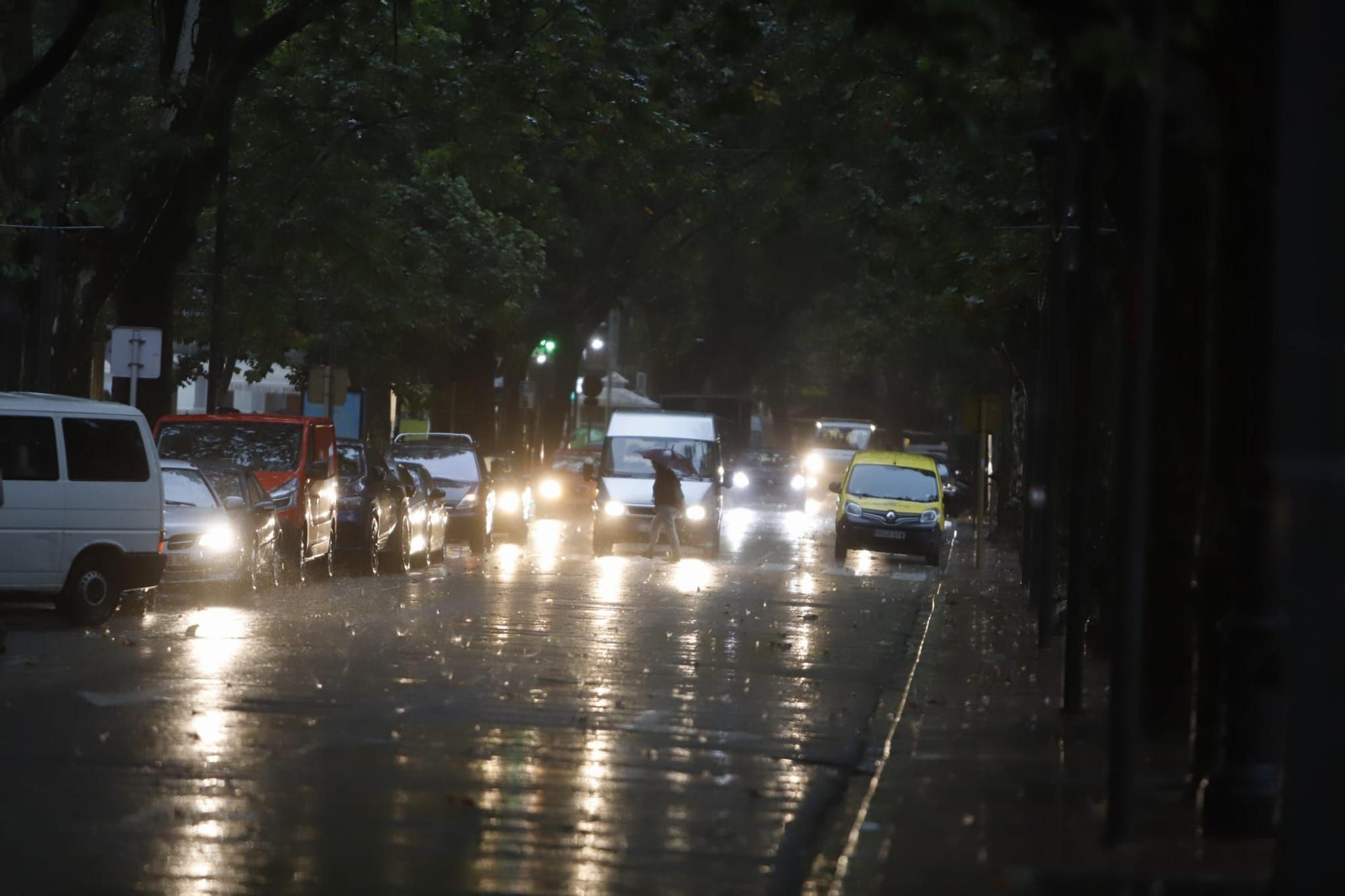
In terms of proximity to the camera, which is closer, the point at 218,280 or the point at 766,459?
the point at 218,280

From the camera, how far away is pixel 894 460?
37375 millimetres

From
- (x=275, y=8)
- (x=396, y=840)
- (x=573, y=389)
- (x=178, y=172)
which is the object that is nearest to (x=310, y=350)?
(x=275, y=8)

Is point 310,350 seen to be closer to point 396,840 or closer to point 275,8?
point 275,8

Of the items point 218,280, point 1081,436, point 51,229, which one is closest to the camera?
point 1081,436

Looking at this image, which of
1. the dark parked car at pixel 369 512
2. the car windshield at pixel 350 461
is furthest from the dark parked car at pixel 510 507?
the car windshield at pixel 350 461

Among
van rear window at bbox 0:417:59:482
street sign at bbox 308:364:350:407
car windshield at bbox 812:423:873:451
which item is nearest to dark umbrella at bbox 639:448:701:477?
street sign at bbox 308:364:350:407

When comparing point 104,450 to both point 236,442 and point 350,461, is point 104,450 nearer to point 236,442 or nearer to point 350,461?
point 236,442

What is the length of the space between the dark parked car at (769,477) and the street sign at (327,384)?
3510cm

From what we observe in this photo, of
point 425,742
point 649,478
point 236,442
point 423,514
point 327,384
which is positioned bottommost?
point 425,742

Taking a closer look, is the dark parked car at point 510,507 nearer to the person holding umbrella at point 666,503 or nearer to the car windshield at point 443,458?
the car windshield at point 443,458

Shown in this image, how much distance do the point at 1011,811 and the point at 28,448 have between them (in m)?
11.0

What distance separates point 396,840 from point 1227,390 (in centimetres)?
376

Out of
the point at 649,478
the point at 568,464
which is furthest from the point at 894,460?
the point at 568,464

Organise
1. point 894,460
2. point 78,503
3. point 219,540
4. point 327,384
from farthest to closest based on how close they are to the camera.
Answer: point 894,460 < point 327,384 < point 219,540 < point 78,503
